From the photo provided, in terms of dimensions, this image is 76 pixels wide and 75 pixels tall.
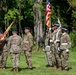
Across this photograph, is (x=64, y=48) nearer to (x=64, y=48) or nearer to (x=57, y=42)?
(x=64, y=48)

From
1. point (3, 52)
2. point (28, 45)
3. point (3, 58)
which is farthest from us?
point (3, 58)

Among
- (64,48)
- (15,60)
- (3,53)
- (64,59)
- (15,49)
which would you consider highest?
(15,49)

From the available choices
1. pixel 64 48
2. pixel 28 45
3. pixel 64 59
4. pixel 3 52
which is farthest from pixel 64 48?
pixel 3 52

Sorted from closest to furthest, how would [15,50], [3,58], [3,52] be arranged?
[15,50] < [3,52] < [3,58]

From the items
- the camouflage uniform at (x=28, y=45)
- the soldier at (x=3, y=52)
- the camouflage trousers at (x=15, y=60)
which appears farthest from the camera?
the soldier at (x=3, y=52)

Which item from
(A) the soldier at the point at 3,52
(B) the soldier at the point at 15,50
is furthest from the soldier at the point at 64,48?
(A) the soldier at the point at 3,52

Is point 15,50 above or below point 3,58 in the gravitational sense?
above

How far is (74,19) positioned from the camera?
4394 cm

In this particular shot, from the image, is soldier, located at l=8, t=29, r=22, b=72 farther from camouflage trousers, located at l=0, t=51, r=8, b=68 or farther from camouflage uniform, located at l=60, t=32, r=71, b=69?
camouflage uniform, located at l=60, t=32, r=71, b=69

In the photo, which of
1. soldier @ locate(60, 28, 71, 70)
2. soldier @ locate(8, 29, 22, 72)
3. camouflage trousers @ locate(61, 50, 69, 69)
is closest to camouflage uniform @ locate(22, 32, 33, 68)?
soldier @ locate(8, 29, 22, 72)

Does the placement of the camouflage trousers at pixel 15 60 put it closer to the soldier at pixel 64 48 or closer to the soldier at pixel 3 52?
the soldier at pixel 3 52

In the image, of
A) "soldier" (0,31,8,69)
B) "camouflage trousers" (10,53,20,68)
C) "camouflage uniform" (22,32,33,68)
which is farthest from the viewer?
"soldier" (0,31,8,69)

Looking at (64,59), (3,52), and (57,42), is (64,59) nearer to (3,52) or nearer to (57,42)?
(57,42)

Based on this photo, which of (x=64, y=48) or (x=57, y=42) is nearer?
(x=64, y=48)
